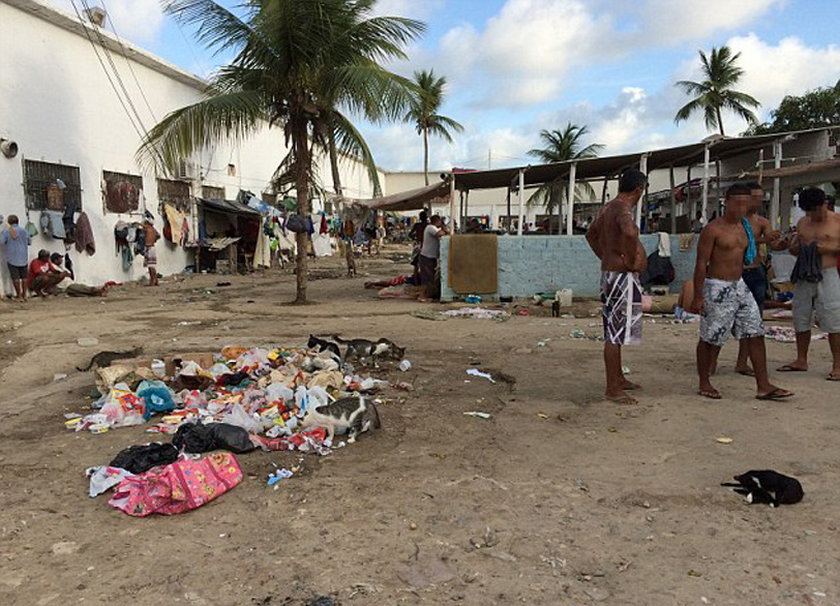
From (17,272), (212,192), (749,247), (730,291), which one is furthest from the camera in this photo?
(212,192)

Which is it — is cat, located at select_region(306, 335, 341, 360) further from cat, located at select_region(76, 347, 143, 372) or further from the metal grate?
the metal grate

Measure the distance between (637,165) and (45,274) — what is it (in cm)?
1239

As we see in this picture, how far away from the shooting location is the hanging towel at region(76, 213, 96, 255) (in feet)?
51.7

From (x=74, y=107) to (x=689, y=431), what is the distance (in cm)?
1635

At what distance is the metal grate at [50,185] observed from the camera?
14.3m

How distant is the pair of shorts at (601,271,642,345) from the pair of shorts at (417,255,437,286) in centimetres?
809

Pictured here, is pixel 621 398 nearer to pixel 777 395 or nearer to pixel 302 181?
pixel 777 395

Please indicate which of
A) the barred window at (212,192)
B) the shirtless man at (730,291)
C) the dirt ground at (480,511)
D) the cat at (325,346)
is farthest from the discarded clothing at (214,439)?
the barred window at (212,192)

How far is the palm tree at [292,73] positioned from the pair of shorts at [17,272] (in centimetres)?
419

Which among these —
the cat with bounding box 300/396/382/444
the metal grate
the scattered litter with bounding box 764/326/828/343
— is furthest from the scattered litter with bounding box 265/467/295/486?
the metal grate

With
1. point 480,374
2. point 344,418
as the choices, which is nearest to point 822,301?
point 480,374

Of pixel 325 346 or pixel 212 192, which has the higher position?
pixel 212 192

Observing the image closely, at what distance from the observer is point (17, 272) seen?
13492 mm

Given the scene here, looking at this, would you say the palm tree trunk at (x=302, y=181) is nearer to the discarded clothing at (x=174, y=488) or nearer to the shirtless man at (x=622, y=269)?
the shirtless man at (x=622, y=269)
